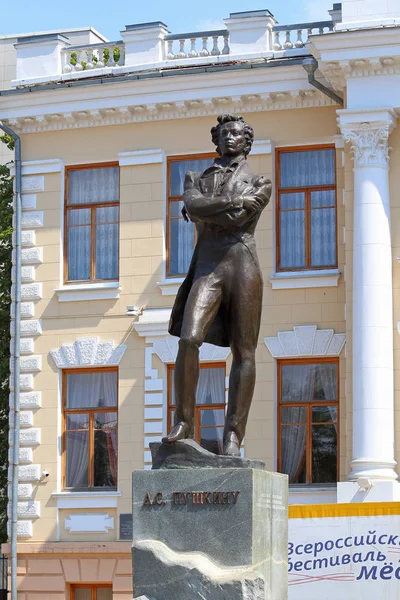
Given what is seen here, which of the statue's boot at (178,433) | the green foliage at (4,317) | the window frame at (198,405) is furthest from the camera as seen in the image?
the green foliage at (4,317)

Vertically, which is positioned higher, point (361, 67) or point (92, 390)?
point (361, 67)

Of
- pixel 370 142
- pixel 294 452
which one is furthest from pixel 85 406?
pixel 370 142

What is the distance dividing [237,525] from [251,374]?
1.42m

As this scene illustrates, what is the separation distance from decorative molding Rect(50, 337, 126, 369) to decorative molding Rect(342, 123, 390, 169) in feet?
16.3

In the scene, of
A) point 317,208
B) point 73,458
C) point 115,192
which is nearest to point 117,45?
point 115,192

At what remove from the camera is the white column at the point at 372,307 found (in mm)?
22938

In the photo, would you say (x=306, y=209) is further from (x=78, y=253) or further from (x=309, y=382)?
(x=78, y=253)

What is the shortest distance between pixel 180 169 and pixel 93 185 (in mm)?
1504

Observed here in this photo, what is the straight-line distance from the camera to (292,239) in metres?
25.4

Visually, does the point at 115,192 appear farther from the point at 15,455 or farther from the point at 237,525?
the point at 237,525

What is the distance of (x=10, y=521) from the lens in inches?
1023

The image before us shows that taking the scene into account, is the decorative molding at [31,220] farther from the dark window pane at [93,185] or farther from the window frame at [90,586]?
the window frame at [90,586]

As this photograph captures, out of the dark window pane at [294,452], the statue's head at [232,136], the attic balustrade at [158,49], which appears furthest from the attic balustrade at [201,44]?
the statue's head at [232,136]

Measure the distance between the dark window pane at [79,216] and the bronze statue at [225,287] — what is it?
45.0ft
